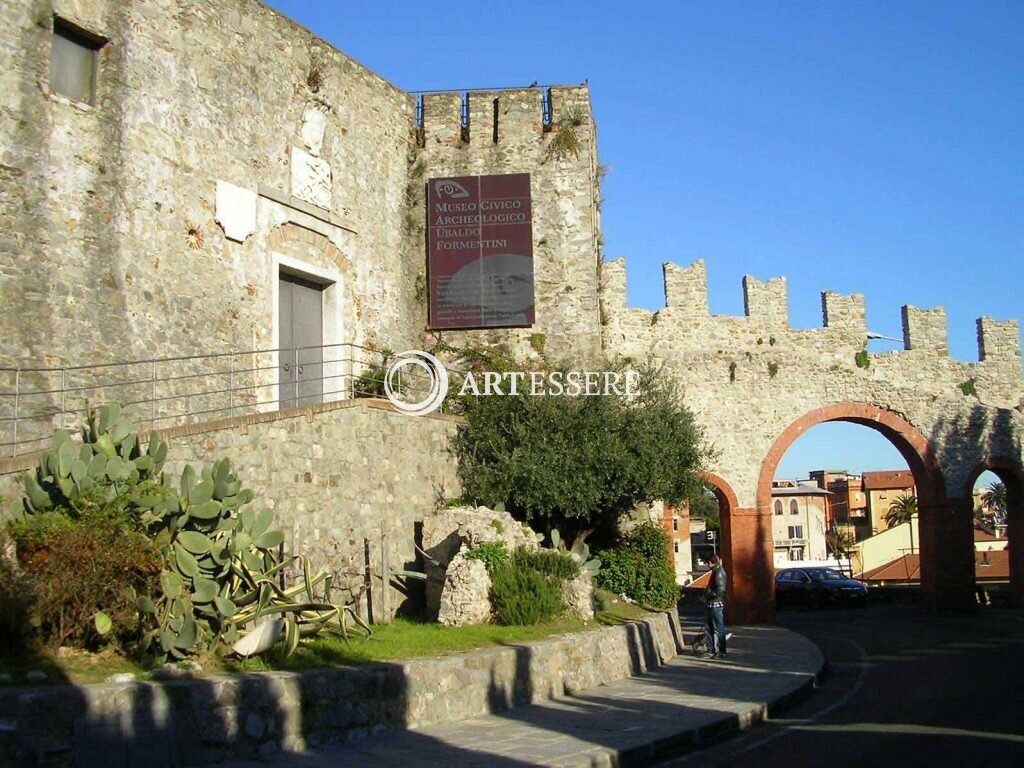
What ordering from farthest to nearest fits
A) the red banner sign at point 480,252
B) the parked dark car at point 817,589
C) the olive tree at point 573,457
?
the parked dark car at point 817,589, the red banner sign at point 480,252, the olive tree at point 573,457

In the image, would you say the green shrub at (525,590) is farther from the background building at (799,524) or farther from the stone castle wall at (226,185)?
the background building at (799,524)

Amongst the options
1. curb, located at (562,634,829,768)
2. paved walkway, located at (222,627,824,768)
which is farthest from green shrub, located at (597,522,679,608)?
curb, located at (562,634,829,768)

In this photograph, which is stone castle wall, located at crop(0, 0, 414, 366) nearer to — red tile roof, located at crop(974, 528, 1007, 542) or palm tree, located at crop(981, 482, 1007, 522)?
red tile roof, located at crop(974, 528, 1007, 542)

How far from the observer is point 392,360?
18484 millimetres

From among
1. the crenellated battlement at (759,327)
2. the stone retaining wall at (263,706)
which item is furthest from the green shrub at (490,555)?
the crenellated battlement at (759,327)

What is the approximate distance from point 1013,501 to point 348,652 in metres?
21.3

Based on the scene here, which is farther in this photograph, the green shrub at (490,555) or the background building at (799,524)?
the background building at (799,524)

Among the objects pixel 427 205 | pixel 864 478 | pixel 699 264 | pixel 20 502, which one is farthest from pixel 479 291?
pixel 864 478

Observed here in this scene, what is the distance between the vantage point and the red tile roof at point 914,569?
38.8 meters

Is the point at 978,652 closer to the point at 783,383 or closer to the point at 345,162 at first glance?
the point at 783,383

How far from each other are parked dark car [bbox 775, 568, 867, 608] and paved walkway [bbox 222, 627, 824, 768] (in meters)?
18.5

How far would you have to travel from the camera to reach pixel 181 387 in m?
14.3
